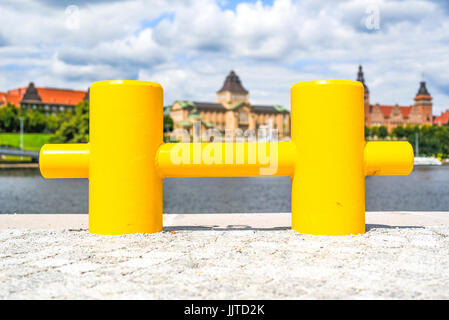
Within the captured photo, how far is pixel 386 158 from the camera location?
4895 millimetres

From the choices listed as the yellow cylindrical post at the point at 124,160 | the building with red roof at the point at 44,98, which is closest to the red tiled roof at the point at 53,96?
the building with red roof at the point at 44,98

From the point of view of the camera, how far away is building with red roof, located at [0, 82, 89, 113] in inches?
4946

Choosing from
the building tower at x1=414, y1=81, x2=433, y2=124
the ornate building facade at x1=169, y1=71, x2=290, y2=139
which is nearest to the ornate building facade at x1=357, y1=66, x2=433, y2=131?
the building tower at x1=414, y1=81, x2=433, y2=124

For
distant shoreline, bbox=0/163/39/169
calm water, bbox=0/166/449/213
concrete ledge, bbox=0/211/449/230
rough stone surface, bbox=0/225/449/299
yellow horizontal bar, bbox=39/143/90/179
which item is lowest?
calm water, bbox=0/166/449/213

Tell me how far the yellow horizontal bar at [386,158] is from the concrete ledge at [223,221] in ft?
2.90

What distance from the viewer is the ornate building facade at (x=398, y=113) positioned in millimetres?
141750

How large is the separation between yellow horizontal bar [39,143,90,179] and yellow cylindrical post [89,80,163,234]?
16cm

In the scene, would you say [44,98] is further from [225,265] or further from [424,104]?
[225,265]

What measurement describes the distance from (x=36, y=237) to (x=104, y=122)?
4.14ft

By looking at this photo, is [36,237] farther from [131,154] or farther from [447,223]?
[447,223]

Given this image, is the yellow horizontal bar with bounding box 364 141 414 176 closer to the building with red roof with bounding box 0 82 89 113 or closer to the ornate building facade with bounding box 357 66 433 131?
the building with red roof with bounding box 0 82 89 113

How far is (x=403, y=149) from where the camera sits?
4930 mm

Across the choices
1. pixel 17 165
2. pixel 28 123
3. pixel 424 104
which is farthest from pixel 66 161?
pixel 424 104
